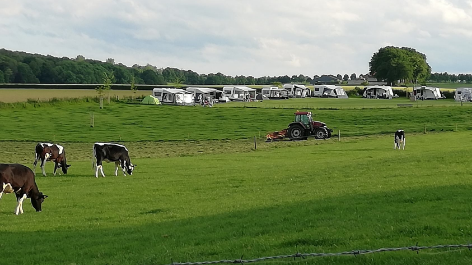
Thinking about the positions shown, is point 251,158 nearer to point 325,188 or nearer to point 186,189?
point 186,189

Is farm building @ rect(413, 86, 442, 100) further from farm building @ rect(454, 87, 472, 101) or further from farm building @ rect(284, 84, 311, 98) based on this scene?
farm building @ rect(284, 84, 311, 98)

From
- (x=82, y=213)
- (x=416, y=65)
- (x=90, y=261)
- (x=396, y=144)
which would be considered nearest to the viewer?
(x=90, y=261)

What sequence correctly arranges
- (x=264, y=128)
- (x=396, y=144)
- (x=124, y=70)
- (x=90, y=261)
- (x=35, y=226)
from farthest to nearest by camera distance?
(x=124, y=70)
(x=264, y=128)
(x=396, y=144)
(x=35, y=226)
(x=90, y=261)

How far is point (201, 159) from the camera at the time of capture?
32.8 meters

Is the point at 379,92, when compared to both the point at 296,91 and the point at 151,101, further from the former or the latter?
the point at 151,101

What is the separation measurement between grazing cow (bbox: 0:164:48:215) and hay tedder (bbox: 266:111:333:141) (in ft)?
91.4

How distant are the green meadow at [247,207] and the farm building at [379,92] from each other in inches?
2608

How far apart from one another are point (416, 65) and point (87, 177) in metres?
133

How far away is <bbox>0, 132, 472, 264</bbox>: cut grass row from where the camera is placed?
1024cm

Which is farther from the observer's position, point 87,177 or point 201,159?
point 201,159

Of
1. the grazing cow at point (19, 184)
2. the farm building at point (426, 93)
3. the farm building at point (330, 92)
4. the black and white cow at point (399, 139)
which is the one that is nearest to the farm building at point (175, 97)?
the farm building at point (330, 92)

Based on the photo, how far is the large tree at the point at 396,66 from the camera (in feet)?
459

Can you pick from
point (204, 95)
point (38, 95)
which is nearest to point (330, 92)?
point (204, 95)

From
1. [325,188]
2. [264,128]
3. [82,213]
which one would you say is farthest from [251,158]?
[264,128]
